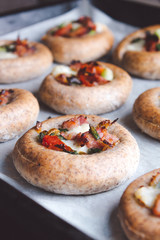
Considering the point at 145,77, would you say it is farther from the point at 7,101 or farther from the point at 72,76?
the point at 7,101

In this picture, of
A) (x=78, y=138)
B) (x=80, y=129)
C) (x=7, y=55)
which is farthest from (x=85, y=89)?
(x=7, y=55)

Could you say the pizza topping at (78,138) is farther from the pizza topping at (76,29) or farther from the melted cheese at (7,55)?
the pizza topping at (76,29)

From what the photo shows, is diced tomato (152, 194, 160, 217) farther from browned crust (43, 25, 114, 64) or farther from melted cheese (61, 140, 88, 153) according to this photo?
browned crust (43, 25, 114, 64)

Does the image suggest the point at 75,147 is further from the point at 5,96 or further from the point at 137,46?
the point at 137,46

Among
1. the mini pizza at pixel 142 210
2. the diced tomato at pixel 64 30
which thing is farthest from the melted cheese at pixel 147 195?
the diced tomato at pixel 64 30

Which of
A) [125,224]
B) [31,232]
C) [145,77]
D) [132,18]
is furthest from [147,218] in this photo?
[132,18]
